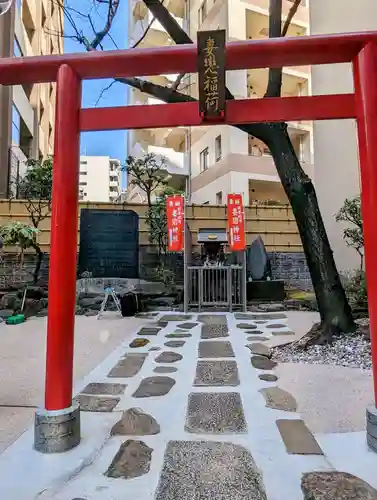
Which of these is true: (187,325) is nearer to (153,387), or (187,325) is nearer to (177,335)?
(177,335)

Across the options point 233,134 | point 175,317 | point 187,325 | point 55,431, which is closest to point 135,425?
point 55,431

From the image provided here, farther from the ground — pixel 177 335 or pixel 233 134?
pixel 233 134

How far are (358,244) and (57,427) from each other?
6.52 metres

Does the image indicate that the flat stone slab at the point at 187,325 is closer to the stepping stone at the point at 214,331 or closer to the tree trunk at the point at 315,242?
the stepping stone at the point at 214,331

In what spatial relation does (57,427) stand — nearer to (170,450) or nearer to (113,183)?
(170,450)

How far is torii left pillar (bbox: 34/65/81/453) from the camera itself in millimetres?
2029

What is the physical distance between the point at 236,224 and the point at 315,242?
3.95 metres

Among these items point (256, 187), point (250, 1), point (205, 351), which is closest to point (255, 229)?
point (256, 187)

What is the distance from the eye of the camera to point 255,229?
9805 millimetres

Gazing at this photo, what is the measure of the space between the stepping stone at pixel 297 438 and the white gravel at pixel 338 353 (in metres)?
1.50

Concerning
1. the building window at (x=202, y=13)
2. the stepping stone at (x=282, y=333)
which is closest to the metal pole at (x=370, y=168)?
the stepping stone at (x=282, y=333)

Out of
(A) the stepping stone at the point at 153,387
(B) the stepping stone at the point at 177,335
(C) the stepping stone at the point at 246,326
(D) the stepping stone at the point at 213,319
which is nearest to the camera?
(A) the stepping stone at the point at 153,387

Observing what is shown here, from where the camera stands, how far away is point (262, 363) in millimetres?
3648

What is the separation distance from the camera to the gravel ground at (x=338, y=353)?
358 cm
